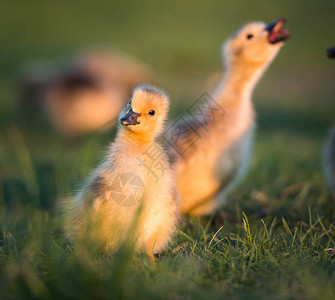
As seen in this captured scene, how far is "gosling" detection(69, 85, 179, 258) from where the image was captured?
2330 millimetres

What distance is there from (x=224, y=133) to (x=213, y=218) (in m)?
0.58

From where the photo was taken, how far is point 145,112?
2.43 meters

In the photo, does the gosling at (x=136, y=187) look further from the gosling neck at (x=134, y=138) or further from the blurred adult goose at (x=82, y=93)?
the blurred adult goose at (x=82, y=93)

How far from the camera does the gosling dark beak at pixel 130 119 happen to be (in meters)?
2.33

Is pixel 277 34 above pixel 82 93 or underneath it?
above

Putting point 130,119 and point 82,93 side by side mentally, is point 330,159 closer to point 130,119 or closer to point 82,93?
point 130,119

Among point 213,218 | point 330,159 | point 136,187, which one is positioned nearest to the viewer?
point 136,187

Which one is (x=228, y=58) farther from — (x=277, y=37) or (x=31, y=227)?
(x=31, y=227)

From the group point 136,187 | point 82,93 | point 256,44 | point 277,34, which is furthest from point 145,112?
point 82,93

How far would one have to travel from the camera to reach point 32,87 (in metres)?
6.66

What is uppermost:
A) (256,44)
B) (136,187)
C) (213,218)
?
(256,44)

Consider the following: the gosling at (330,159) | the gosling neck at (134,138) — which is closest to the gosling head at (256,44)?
the gosling at (330,159)

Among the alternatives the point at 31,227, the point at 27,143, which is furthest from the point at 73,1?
the point at 31,227

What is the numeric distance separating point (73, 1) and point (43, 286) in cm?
1402
